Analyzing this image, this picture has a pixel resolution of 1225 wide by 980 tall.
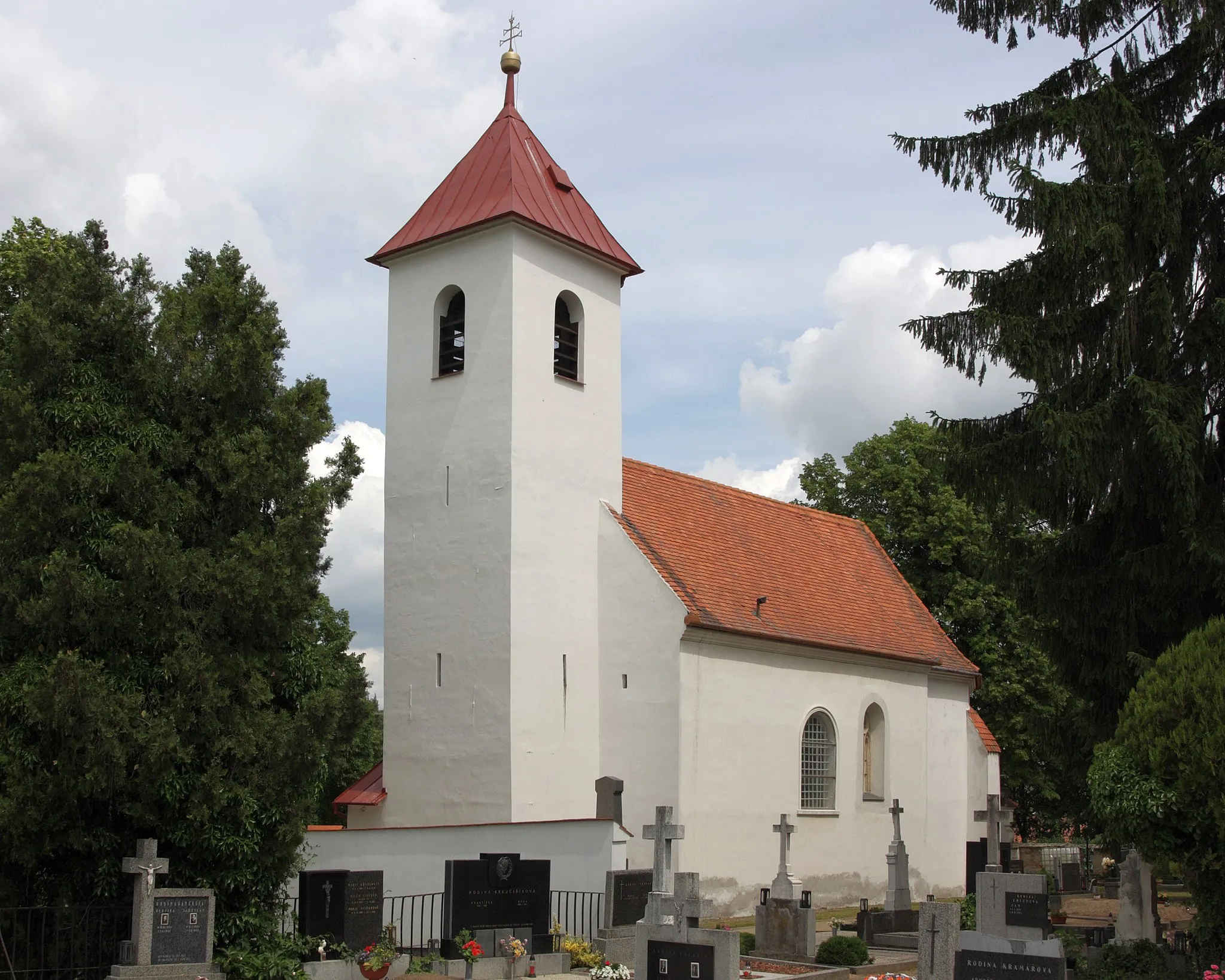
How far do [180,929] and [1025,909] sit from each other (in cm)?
777

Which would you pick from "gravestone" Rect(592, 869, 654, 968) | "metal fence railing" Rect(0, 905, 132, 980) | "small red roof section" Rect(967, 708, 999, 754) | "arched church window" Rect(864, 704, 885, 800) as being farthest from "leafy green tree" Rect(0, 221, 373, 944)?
"small red roof section" Rect(967, 708, 999, 754)

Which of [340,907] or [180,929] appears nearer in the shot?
[180,929]

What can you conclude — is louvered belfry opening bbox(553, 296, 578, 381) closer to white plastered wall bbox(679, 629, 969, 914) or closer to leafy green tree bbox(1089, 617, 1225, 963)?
white plastered wall bbox(679, 629, 969, 914)

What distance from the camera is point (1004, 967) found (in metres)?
10.0

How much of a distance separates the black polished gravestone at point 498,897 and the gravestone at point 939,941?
6323mm

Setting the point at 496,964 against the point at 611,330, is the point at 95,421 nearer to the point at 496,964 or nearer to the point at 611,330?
the point at 496,964

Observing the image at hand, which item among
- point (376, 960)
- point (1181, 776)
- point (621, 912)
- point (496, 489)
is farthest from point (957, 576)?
point (376, 960)

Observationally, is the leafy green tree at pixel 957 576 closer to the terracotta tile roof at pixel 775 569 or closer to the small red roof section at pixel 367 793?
the terracotta tile roof at pixel 775 569

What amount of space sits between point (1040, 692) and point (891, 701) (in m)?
10.7

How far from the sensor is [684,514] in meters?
25.6

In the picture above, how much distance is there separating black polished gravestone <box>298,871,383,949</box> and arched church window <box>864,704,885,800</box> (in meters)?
13.9

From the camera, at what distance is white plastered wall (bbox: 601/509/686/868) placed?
69.6ft

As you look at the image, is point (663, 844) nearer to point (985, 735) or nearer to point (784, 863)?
point (784, 863)

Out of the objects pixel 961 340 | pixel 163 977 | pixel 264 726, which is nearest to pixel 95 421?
pixel 264 726
